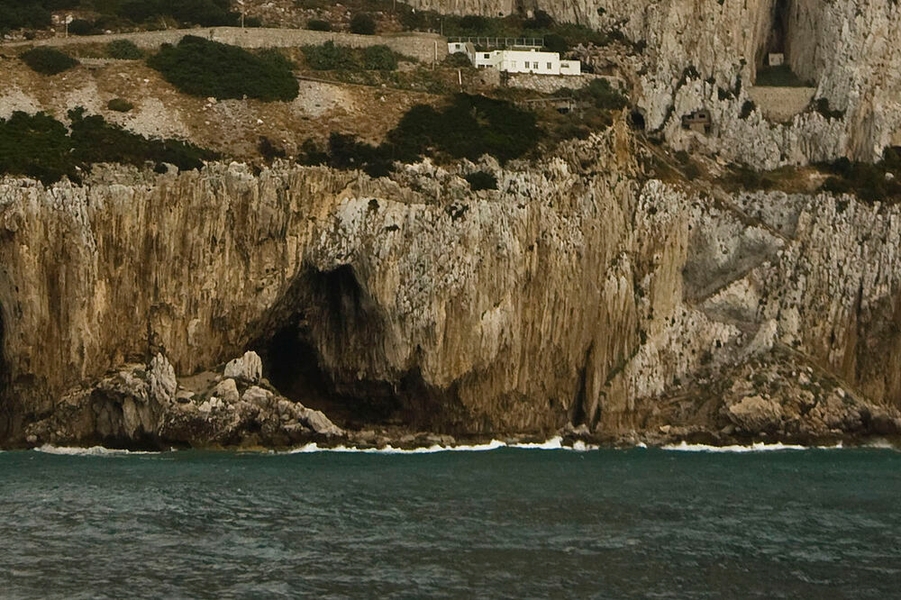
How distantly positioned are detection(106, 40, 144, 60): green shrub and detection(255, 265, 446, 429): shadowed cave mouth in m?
16.8

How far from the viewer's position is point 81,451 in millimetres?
59875

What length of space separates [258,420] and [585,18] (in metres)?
36.6

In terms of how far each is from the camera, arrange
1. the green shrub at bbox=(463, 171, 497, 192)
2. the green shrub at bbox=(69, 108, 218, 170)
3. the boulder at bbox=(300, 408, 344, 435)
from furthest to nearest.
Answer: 1. the green shrub at bbox=(463, 171, 497, 192)
2. the green shrub at bbox=(69, 108, 218, 170)
3. the boulder at bbox=(300, 408, 344, 435)

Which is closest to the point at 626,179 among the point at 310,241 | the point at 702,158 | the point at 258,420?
Answer: the point at 702,158

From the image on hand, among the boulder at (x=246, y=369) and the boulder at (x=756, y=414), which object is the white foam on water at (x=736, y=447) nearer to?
the boulder at (x=756, y=414)

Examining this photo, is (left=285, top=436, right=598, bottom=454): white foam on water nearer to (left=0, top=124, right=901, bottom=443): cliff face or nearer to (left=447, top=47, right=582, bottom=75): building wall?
(left=0, top=124, right=901, bottom=443): cliff face

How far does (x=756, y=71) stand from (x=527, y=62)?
42.4 ft

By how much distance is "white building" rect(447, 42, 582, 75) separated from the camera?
81875 mm

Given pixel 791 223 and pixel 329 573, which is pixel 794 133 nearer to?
pixel 791 223

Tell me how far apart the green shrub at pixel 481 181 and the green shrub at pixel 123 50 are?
59.5 feet

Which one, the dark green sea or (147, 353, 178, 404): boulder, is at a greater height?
(147, 353, 178, 404): boulder

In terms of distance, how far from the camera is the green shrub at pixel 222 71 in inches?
2891

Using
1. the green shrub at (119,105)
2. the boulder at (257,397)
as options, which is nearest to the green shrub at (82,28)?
the green shrub at (119,105)

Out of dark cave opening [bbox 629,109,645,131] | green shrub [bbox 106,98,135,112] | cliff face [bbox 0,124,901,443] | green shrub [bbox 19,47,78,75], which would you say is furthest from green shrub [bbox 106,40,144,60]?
dark cave opening [bbox 629,109,645,131]
